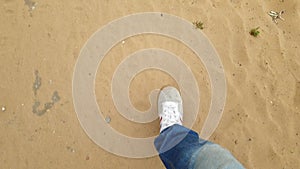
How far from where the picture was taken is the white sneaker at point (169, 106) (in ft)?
9.98

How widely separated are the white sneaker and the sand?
0.12 meters

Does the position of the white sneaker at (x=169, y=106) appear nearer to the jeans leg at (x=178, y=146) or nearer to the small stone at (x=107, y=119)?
the jeans leg at (x=178, y=146)

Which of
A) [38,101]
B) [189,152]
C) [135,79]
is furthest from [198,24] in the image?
[38,101]

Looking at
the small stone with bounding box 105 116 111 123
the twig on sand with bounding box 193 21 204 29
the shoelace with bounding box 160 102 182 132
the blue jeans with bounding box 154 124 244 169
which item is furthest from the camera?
the twig on sand with bounding box 193 21 204 29

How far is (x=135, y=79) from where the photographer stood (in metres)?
3.19

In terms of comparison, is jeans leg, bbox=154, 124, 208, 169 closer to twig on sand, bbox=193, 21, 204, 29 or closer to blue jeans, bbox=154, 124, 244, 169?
blue jeans, bbox=154, 124, 244, 169

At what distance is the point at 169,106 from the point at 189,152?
0.73 meters

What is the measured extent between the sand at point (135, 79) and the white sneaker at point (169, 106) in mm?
116

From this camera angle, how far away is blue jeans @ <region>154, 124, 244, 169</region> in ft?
7.41

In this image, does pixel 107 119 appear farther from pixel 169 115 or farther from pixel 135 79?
pixel 169 115

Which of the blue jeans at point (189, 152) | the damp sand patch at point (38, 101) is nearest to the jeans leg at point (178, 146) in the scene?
the blue jeans at point (189, 152)

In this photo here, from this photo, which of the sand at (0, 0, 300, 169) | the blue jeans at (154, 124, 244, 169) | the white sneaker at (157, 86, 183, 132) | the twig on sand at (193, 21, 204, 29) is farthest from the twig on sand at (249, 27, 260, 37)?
the blue jeans at (154, 124, 244, 169)

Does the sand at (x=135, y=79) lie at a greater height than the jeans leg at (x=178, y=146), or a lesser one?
greater

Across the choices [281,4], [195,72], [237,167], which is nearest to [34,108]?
[195,72]
